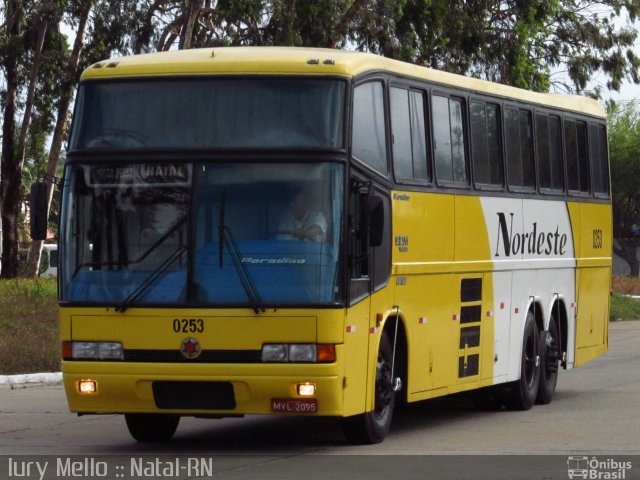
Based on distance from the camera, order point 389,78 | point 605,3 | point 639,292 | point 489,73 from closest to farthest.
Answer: point 389,78, point 489,73, point 605,3, point 639,292

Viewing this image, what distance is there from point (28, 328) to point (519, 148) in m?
11.1

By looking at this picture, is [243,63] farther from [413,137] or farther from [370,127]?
[413,137]

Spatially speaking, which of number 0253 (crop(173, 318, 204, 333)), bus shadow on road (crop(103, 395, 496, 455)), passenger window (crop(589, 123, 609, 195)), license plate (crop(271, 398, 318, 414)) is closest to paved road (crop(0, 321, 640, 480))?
bus shadow on road (crop(103, 395, 496, 455))

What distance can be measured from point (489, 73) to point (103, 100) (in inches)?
1139

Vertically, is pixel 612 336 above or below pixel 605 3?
below

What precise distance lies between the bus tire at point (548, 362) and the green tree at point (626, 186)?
63509 mm

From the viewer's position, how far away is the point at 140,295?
11.7 meters

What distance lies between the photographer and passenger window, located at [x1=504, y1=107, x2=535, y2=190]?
16.1 metres

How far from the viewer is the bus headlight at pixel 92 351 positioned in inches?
462

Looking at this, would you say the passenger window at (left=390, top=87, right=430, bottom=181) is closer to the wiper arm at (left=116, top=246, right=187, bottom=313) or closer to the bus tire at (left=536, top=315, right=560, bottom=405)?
the wiper arm at (left=116, top=246, right=187, bottom=313)

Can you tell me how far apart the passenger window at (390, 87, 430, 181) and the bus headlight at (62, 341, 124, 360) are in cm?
289

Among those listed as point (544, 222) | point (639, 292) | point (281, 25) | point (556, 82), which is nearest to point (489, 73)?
point (556, 82)

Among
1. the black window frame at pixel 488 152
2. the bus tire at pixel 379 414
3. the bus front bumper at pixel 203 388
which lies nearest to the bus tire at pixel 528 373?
the black window frame at pixel 488 152

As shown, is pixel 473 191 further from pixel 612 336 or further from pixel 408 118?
pixel 612 336
